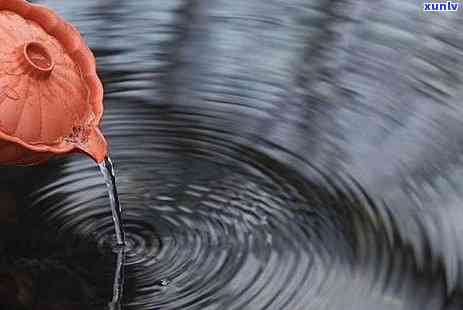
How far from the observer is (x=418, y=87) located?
10.5 feet

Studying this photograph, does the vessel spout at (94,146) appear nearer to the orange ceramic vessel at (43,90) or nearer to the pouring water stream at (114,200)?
the orange ceramic vessel at (43,90)

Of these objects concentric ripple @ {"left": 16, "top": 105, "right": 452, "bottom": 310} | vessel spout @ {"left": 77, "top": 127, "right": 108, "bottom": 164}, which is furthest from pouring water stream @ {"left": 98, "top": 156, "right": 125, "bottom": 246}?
vessel spout @ {"left": 77, "top": 127, "right": 108, "bottom": 164}

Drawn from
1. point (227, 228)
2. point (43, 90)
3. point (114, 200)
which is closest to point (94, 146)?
point (43, 90)

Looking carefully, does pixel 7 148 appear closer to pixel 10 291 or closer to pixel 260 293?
pixel 10 291

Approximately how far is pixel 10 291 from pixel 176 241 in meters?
0.49

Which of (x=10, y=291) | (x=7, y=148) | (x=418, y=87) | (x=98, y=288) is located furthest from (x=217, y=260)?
(x=418, y=87)

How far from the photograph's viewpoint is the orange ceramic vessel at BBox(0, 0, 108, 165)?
1.99 m
